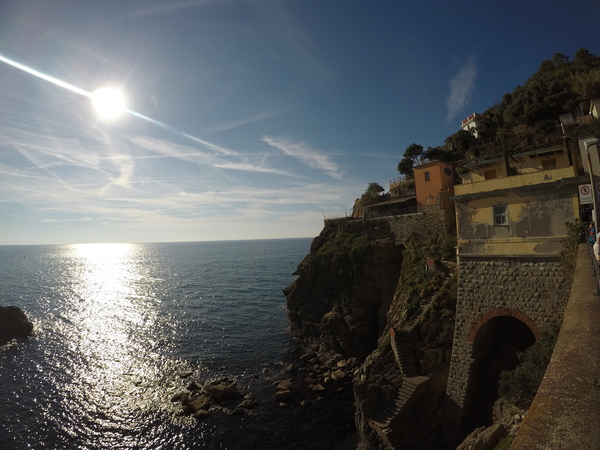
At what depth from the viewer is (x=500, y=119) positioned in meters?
45.0

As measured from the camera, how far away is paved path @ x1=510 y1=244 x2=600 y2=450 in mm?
3515

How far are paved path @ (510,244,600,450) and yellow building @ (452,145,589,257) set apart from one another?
11079mm

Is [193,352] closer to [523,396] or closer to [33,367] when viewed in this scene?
[33,367]

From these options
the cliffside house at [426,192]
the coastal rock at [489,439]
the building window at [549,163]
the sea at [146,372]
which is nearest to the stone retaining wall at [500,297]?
the coastal rock at [489,439]

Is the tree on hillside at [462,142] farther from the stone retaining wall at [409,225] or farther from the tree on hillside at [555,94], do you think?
the stone retaining wall at [409,225]

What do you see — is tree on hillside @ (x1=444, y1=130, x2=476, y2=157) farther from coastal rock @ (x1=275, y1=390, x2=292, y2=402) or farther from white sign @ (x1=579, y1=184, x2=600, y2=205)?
coastal rock @ (x1=275, y1=390, x2=292, y2=402)

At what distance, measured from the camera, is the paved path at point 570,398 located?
11.5 ft

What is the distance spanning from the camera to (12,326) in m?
45.0

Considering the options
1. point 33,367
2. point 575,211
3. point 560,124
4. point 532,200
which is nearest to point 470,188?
point 532,200

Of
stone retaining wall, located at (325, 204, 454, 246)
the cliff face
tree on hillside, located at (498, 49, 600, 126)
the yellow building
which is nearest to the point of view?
the yellow building

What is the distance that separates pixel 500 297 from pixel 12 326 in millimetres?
61952

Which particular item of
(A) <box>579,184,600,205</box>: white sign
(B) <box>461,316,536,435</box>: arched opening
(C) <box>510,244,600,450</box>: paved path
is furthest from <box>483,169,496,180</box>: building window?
(C) <box>510,244,600,450</box>: paved path

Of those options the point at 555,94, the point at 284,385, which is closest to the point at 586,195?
the point at 284,385

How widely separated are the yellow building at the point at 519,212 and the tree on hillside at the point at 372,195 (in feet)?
96.1
